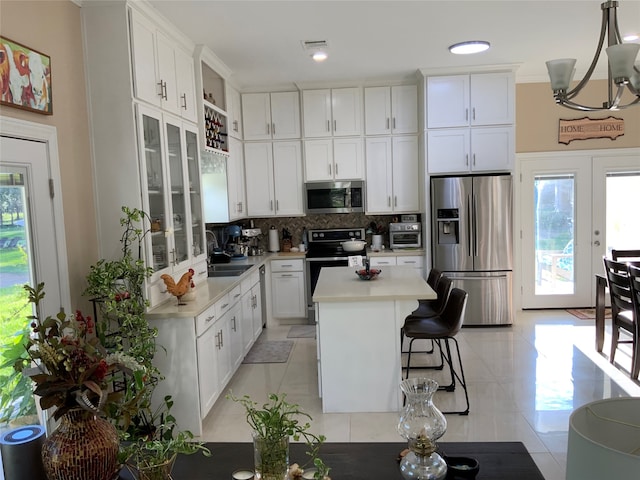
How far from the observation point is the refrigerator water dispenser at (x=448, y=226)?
18.0 feet

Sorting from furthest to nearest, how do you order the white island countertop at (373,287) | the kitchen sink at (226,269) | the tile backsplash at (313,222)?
1. the tile backsplash at (313,222)
2. the kitchen sink at (226,269)
3. the white island countertop at (373,287)

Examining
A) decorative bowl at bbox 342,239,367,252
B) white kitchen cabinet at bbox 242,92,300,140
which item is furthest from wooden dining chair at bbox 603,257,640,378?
white kitchen cabinet at bbox 242,92,300,140

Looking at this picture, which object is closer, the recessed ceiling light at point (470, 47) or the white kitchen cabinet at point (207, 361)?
the white kitchen cabinet at point (207, 361)

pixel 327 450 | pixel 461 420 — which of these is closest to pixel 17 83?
pixel 327 450

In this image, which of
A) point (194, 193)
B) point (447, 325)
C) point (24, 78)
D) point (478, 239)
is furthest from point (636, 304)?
point (24, 78)

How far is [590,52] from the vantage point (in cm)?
496

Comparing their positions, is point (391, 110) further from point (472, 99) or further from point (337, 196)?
point (337, 196)

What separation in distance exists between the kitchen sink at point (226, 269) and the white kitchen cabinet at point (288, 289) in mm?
828

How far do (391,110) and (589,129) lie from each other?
2463mm

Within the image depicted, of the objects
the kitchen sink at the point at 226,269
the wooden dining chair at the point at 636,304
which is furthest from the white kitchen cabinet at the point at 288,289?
the wooden dining chair at the point at 636,304

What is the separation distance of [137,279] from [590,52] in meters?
4.90

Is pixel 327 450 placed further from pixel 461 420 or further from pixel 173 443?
pixel 461 420

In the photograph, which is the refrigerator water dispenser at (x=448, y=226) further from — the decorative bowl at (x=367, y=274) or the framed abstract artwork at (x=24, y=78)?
the framed abstract artwork at (x=24, y=78)

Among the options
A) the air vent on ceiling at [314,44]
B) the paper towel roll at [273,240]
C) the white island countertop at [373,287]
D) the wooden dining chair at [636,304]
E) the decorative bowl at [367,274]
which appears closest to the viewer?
the white island countertop at [373,287]
